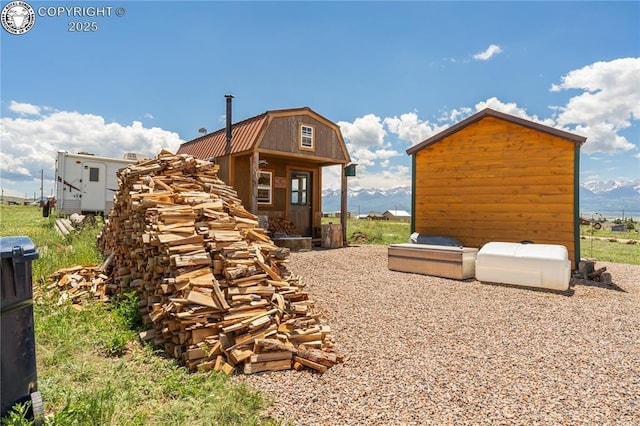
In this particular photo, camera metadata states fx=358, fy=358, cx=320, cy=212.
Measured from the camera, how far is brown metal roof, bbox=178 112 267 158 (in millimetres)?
11234

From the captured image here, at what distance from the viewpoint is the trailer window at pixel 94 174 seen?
14578mm

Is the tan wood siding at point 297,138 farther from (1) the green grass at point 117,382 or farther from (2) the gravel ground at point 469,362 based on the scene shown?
(1) the green grass at point 117,382

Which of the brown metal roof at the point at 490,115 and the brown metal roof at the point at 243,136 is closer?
the brown metal roof at the point at 490,115

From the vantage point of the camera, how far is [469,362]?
372 cm

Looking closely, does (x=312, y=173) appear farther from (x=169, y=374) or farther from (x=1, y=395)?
(x=1, y=395)

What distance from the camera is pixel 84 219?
12.6 metres

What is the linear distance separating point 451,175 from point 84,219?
40.5ft

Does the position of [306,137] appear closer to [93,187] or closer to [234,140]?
[234,140]

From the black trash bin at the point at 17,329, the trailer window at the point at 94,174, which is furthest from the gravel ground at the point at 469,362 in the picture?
the trailer window at the point at 94,174

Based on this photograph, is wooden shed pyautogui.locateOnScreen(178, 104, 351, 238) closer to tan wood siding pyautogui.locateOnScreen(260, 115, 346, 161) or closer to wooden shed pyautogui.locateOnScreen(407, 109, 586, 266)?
tan wood siding pyautogui.locateOnScreen(260, 115, 346, 161)

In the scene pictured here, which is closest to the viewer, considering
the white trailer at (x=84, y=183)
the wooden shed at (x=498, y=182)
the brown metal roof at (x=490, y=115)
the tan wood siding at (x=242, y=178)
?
the brown metal roof at (x=490, y=115)

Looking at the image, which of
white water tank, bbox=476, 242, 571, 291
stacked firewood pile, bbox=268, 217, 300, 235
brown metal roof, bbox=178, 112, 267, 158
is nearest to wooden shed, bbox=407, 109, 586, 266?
white water tank, bbox=476, 242, 571, 291

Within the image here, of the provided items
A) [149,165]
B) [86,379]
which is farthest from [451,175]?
[86,379]

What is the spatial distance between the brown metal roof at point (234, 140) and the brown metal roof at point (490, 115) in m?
4.82
